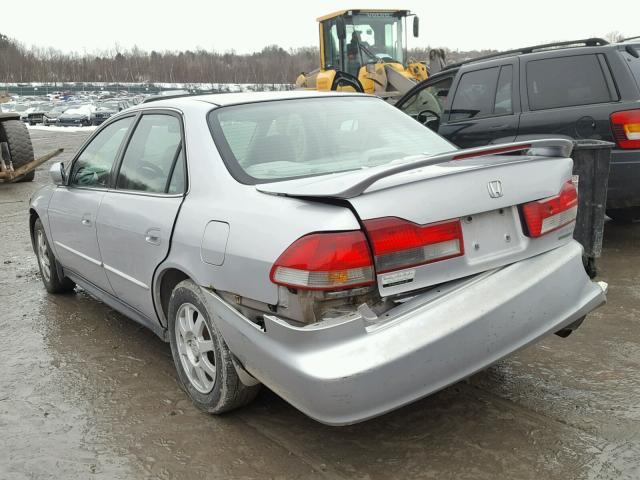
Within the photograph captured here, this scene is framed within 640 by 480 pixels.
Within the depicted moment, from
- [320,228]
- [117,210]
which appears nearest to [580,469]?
[320,228]

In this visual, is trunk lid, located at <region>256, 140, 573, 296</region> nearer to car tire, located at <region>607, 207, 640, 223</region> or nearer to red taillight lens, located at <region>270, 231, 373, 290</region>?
red taillight lens, located at <region>270, 231, 373, 290</region>

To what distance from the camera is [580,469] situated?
99.0 inches

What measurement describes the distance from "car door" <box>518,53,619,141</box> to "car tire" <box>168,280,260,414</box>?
3.87 metres

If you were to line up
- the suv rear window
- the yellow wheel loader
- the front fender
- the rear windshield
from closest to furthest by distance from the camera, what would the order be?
the rear windshield, the front fender, the suv rear window, the yellow wheel loader

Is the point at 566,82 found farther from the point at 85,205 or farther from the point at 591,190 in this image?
the point at 85,205

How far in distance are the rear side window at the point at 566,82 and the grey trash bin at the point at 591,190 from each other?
1.15 metres

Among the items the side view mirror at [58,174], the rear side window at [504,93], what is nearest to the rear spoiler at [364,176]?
the side view mirror at [58,174]

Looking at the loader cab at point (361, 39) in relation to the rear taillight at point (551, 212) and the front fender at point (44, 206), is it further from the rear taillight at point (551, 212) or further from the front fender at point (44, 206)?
the rear taillight at point (551, 212)

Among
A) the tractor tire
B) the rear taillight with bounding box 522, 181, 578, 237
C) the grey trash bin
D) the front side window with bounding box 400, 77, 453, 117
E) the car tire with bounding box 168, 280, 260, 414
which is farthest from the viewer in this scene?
the tractor tire

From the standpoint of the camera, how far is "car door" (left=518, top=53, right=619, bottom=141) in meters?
5.42

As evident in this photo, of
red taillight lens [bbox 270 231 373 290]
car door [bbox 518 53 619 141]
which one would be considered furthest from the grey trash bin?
red taillight lens [bbox 270 231 373 290]

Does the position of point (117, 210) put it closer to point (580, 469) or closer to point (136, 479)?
point (136, 479)

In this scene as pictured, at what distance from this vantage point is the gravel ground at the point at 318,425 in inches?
103

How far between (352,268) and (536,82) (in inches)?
170
